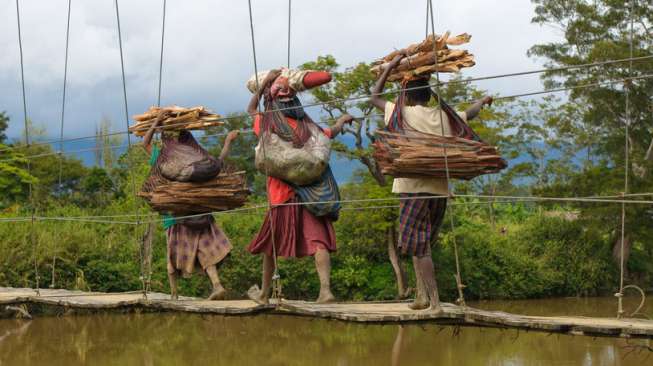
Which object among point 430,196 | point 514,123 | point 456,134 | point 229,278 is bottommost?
point 229,278

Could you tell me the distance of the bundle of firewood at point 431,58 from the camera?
5910 millimetres

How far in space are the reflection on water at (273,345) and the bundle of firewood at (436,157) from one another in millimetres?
2287

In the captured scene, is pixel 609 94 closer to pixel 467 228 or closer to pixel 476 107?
pixel 467 228

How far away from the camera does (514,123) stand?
21422 mm

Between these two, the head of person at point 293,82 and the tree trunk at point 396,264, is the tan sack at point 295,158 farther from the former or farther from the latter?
the tree trunk at point 396,264

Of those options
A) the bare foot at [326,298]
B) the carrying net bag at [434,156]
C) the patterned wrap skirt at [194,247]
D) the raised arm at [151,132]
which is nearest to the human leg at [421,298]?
the carrying net bag at [434,156]

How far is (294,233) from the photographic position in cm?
680

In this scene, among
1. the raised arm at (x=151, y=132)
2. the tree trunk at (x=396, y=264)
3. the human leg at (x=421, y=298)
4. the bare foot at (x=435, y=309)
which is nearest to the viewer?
the bare foot at (x=435, y=309)

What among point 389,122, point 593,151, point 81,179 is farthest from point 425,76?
point 81,179

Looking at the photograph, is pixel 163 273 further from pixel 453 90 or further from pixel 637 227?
pixel 637 227

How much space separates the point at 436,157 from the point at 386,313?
3.10 ft

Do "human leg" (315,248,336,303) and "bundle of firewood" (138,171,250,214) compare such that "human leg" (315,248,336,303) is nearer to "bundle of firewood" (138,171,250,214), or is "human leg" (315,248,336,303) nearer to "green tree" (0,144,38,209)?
"bundle of firewood" (138,171,250,214)

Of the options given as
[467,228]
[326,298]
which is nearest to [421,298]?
[326,298]

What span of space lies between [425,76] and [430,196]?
0.78m
